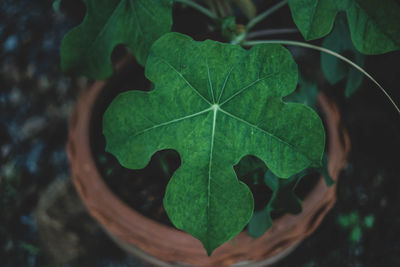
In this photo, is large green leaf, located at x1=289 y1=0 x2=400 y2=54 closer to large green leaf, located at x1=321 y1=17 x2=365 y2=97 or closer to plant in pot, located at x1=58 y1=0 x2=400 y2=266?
plant in pot, located at x1=58 y1=0 x2=400 y2=266

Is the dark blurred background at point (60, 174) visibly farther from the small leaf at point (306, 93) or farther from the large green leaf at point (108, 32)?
the large green leaf at point (108, 32)

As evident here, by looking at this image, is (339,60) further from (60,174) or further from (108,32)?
(60,174)

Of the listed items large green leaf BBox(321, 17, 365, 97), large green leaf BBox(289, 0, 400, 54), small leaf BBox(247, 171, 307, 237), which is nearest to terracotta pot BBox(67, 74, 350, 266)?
small leaf BBox(247, 171, 307, 237)

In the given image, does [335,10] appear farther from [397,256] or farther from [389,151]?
[397,256]

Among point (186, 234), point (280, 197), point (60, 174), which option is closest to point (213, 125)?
point (280, 197)

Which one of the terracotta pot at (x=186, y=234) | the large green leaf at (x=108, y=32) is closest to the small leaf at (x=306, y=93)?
the terracotta pot at (x=186, y=234)

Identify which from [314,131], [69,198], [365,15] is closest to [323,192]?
[314,131]
